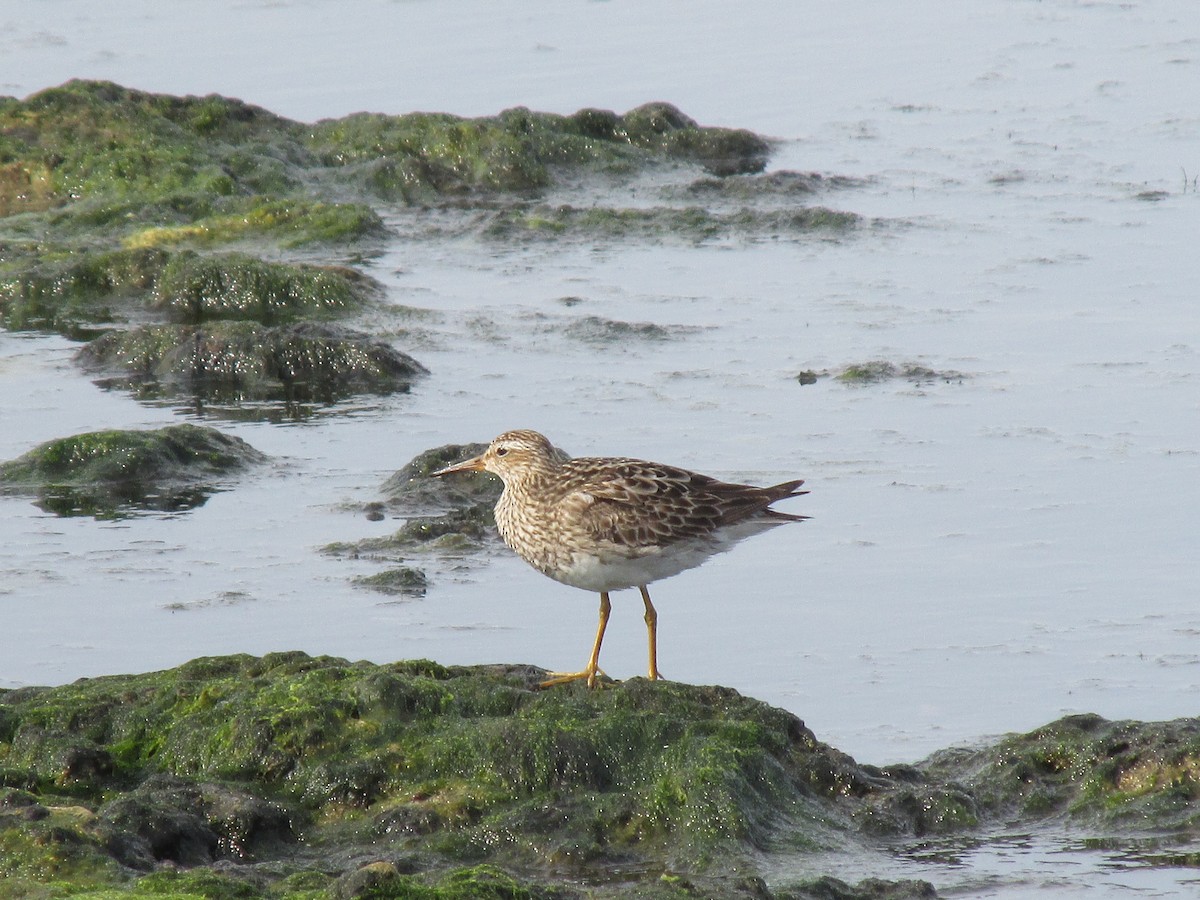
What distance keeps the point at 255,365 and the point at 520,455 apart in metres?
3.93

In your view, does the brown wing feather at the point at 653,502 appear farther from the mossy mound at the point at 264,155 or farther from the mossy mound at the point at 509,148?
the mossy mound at the point at 509,148

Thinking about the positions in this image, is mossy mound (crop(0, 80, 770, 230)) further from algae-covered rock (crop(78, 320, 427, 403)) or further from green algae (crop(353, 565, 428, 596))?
green algae (crop(353, 565, 428, 596))

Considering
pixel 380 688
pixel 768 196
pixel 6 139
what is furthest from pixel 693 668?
pixel 6 139

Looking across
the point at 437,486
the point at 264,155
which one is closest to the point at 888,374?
the point at 437,486

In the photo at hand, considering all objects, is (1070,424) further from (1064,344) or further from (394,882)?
(394,882)

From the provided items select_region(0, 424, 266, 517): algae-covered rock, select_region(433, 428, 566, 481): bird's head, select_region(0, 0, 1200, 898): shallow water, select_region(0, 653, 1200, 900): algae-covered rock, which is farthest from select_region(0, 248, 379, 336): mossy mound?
select_region(0, 653, 1200, 900): algae-covered rock

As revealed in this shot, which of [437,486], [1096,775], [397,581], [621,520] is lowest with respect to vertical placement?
[1096,775]

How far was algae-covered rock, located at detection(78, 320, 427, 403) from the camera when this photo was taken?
32.3 ft

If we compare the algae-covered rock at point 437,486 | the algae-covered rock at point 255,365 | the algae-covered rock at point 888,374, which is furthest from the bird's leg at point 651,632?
the algae-covered rock at point 255,365

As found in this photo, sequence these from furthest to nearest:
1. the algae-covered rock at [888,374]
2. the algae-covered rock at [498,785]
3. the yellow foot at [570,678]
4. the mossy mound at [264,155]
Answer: the mossy mound at [264,155]
the algae-covered rock at [888,374]
the yellow foot at [570,678]
the algae-covered rock at [498,785]

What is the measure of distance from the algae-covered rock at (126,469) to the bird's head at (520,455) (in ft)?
7.49

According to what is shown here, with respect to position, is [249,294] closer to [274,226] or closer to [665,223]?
[274,226]

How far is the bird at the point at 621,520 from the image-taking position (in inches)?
231

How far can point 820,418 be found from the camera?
359 inches
